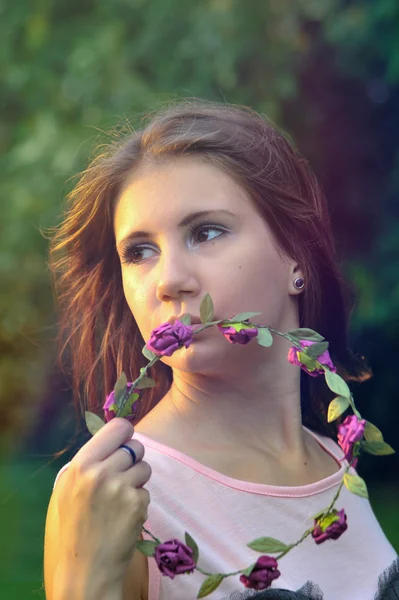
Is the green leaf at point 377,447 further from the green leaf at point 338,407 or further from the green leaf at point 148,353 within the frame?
the green leaf at point 148,353

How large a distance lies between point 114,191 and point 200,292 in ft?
0.88

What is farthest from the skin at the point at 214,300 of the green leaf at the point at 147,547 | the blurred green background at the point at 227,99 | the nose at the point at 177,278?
the blurred green background at the point at 227,99

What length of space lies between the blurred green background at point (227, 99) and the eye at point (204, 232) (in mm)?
1669

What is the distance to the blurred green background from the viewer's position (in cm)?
308

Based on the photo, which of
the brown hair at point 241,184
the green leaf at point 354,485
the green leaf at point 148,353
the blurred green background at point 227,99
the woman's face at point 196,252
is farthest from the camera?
the blurred green background at point 227,99

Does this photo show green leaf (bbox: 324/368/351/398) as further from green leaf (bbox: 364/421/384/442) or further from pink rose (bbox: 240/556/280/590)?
pink rose (bbox: 240/556/280/590)

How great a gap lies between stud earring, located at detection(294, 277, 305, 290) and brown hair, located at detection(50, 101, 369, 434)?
0.02 m

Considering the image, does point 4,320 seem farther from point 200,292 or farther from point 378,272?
point 200,292

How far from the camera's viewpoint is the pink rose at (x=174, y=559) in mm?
1158

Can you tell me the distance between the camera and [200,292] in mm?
1341

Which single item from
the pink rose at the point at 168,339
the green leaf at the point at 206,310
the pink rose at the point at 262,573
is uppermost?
the green leaf at the point at 206,310

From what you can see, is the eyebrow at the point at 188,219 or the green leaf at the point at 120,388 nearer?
the green leaf at the point at 120,388

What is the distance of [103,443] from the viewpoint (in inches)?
46.7

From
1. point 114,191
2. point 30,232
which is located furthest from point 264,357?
point 30,232
